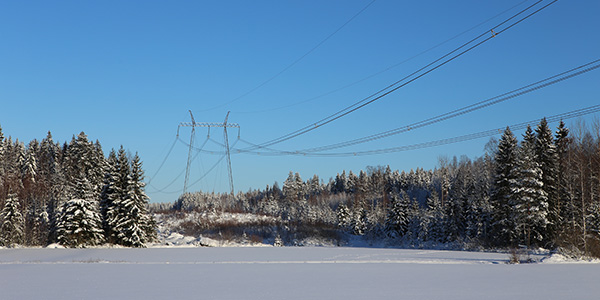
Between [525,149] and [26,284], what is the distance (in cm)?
4386

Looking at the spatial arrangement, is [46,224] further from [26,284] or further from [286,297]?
[286,297]

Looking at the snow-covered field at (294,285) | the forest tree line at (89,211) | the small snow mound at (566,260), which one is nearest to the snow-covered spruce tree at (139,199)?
the forest tree line at (89,211)

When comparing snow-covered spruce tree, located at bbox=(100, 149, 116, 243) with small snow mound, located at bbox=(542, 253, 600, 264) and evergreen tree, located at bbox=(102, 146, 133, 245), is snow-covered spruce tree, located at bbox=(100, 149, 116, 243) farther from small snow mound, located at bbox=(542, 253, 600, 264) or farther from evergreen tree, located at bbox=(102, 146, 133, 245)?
small snow mound, located at bbox=(542, 253, 600, 264)

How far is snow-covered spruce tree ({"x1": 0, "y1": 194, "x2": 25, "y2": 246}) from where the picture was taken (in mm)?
44219

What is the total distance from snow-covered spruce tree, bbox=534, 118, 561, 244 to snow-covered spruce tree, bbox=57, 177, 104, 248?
44.1 metres

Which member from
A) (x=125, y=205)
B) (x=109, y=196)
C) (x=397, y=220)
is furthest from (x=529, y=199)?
(x=109, y=196)

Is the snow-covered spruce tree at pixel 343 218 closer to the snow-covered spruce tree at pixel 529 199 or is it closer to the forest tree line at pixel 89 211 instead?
the snow-covered spruce tree at pixel 529 199

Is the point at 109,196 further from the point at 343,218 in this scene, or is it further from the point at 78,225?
the point at 343,218

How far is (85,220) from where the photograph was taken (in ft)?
146

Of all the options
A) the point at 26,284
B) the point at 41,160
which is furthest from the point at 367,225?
the point at 26,284

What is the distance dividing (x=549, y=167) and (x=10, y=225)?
53579mm

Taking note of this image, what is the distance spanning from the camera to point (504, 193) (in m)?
48.6

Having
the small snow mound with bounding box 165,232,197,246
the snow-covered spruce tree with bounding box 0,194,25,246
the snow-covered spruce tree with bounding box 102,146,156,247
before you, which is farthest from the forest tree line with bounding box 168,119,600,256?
the snow-covered spruce tree with bounding box 0,194,25,246

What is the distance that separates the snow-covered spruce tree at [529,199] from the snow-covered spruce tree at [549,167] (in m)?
0.96
